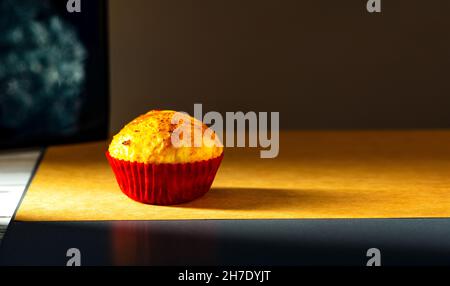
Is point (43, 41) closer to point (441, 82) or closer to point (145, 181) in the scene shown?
point (145, 181)

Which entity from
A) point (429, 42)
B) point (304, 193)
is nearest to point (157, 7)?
point (429, 42)

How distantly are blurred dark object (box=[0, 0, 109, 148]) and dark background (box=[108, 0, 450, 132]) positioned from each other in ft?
0.91

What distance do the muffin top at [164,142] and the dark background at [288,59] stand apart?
87 cm

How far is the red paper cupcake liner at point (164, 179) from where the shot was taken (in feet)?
4.88

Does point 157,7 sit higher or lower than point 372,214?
higher

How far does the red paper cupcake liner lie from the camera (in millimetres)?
1486

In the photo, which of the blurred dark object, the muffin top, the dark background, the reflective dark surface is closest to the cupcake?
the muffin top

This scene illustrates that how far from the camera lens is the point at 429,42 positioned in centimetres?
244

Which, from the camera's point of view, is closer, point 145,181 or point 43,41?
point 145,181

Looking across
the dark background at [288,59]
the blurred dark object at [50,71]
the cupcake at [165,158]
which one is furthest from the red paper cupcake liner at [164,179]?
the dark background at [288,59]

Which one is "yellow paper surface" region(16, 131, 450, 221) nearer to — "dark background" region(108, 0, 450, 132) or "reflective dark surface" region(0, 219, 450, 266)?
"reflective dark surface" region(0, 219, 450, 266)
